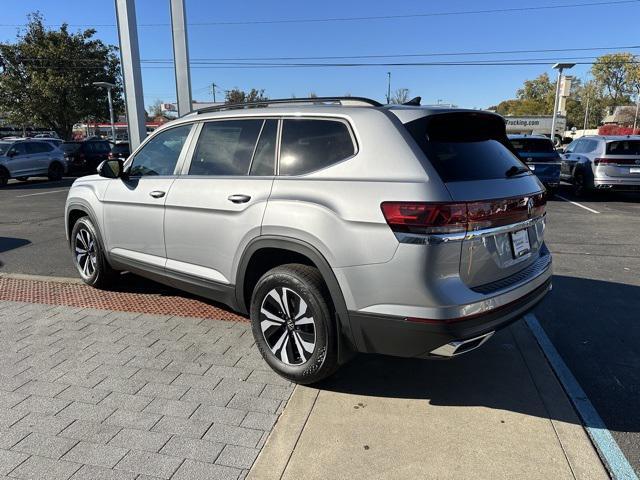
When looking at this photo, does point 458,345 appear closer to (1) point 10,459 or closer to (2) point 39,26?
(1) point 10,459

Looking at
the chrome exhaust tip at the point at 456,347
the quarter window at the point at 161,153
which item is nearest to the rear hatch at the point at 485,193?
the chrome exhaust tip at the point at 456,347

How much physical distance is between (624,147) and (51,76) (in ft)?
108

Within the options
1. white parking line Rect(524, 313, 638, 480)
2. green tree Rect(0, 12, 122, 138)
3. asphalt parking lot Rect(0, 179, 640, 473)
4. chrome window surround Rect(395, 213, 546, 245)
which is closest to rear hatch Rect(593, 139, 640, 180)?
asphalt parking lot Rect(0, 179, 640, 473)

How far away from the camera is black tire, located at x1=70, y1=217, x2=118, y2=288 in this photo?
16.6 ft

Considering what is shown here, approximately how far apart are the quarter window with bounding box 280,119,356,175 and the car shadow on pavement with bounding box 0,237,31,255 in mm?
6150

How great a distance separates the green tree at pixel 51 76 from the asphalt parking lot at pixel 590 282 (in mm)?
24306

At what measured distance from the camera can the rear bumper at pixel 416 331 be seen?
2643 mm

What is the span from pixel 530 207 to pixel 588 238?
5.93 m

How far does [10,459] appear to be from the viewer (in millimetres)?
2543

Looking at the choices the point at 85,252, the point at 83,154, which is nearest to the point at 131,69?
the point at 85,252

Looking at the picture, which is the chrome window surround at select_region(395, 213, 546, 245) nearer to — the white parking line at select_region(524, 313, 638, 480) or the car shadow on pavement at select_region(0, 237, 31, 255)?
the white parking line at select_region(524, 313, 638, 480)

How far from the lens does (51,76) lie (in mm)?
31562

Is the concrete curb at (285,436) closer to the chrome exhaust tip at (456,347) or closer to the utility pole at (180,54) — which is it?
the chrome exhaust tip at (456,347)

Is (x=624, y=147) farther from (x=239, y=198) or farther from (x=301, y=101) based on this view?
(x=239, y=198)
